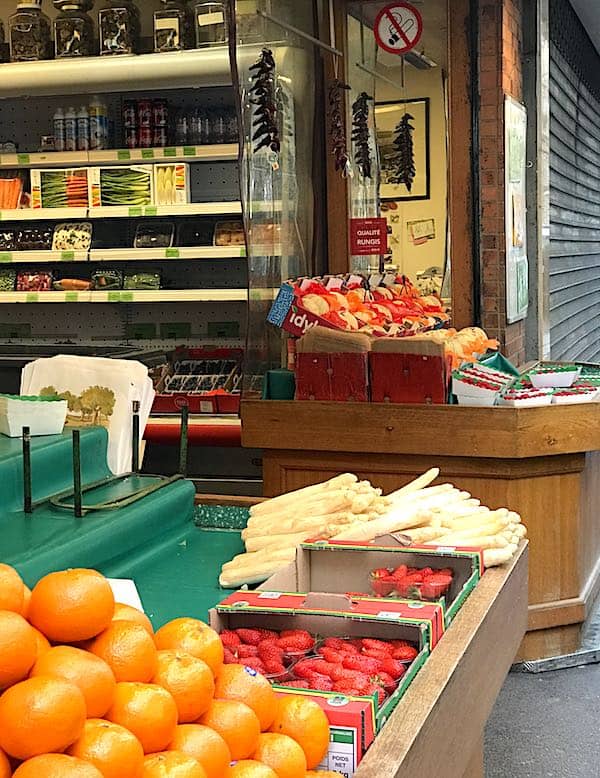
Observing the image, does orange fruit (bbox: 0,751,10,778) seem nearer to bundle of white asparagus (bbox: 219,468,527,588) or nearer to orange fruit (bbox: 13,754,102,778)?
orange fruit (bbox: 13,754,102,778)

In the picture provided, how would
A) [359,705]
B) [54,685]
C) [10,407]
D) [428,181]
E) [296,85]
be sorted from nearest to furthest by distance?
[54,685] → [359,705] → [10,407] → [296,85] → [428,181]

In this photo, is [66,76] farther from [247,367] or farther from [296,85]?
[247,367]

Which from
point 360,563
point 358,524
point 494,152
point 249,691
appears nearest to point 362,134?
point 494,152

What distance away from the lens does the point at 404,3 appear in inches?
249

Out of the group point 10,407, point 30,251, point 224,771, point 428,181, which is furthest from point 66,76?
point 224,771

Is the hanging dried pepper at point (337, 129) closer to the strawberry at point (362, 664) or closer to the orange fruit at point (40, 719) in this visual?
the strawberry at point (362, 664)

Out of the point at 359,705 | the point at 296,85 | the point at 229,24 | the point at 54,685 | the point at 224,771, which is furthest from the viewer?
the point at 296,85

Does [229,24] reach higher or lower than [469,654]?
higher

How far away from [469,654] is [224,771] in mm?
876

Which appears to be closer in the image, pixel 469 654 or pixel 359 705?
pixel 359 705

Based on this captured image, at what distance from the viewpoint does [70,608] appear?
1.69 meters

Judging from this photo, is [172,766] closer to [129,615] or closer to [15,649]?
[15,649]

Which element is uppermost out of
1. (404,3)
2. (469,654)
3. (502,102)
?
(404,3)

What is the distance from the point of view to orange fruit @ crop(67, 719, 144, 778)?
1.45 meters
